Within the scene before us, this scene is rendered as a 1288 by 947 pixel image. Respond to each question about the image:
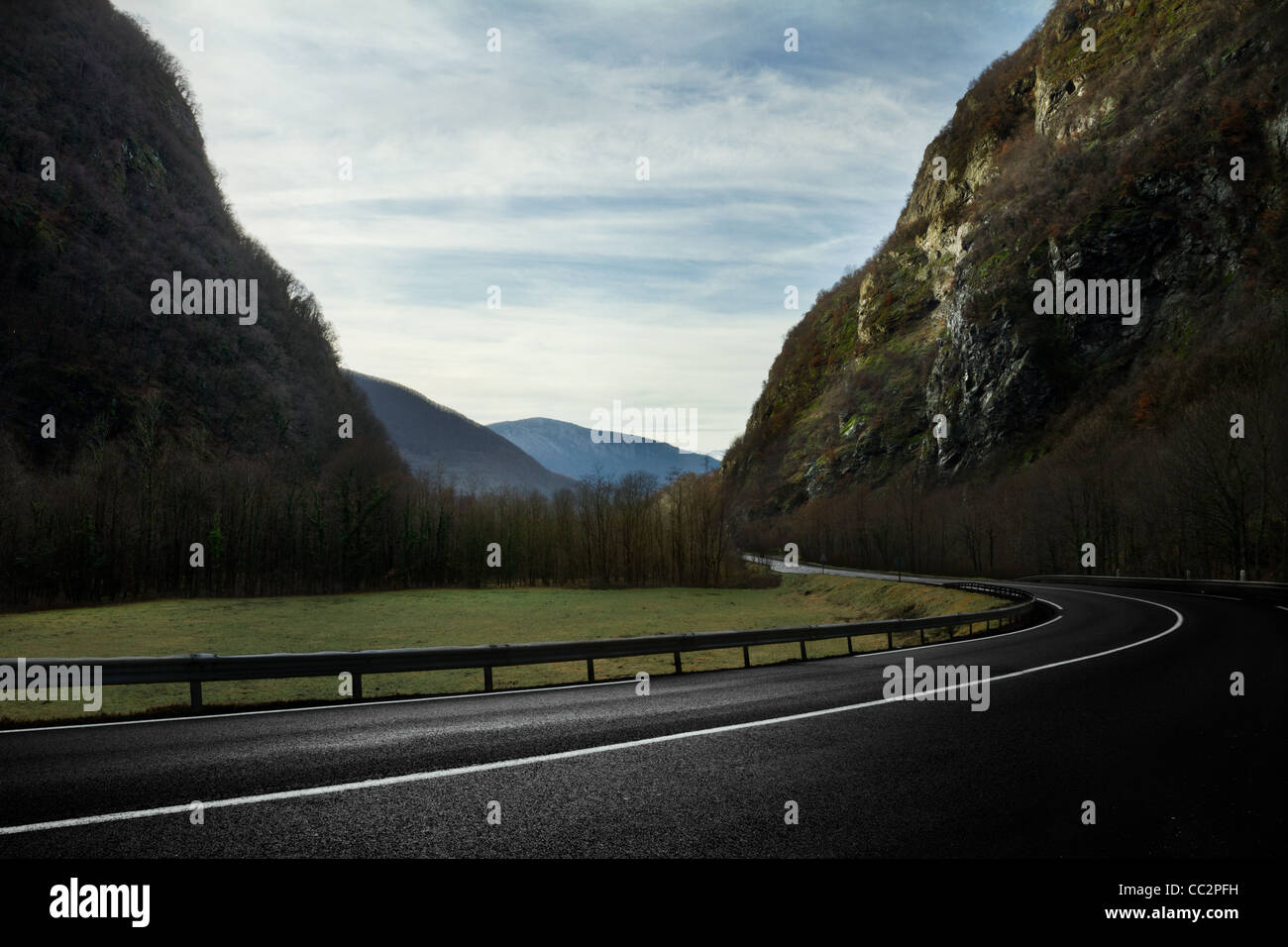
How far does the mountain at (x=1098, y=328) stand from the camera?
170ft

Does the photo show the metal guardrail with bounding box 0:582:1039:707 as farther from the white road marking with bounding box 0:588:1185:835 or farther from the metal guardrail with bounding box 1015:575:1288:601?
the metal guardrail with bounding box 1015:575:1288:601

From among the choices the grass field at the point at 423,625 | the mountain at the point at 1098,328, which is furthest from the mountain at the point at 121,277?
the mountain at the point at 1098,328

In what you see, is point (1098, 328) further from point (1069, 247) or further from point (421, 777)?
point (421, 777)

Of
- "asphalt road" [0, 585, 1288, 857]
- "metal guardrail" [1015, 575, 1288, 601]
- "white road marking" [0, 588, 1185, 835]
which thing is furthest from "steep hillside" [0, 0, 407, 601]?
"metal guardrail" [1015, 575, 1288, 601]

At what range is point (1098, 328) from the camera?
280 feet

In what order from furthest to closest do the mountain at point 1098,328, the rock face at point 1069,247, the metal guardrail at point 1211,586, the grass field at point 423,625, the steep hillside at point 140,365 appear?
the rock face at point 1069,247, the mountain at point 1098,328, the steep hillside at point 140,365, the metal guardrail at point 1211,586, the grass field at point 423,625

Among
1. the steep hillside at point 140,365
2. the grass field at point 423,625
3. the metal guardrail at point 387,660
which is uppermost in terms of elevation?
the steep hillside at point 140,365

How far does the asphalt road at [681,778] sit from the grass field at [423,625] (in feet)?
12.1

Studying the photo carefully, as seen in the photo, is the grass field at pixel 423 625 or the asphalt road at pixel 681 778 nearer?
the asphalt road at pixel 681 778

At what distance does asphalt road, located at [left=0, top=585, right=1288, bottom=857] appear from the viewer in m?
4.62

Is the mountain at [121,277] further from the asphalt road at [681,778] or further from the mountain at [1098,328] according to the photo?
the mountain at [1098,328]

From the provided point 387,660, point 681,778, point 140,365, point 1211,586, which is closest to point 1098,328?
point 1211,586

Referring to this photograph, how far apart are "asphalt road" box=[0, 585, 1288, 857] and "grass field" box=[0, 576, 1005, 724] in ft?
12.1

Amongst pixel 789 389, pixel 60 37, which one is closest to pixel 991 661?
pixel 60 37
